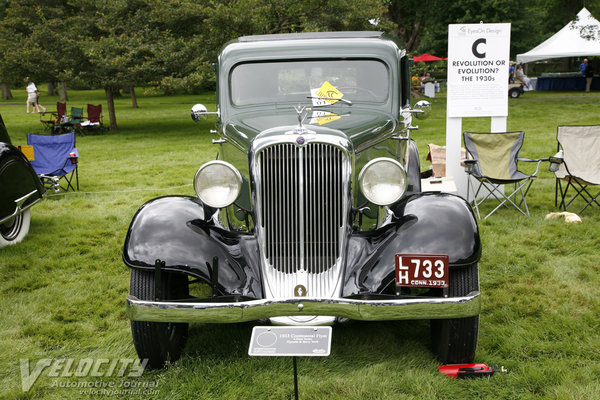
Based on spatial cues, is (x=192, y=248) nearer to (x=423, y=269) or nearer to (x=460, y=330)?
(x=423, y=269)

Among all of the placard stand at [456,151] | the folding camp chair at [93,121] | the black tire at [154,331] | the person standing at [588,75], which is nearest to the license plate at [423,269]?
the black tire at [154,331]

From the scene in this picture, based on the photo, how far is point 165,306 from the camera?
2.97 m

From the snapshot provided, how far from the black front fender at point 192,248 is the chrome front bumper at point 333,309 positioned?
0.30 m

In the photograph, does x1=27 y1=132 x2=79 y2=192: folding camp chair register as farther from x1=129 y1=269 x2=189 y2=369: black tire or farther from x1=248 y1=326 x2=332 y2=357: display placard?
x1=248 y1=326 x2=332 y2=357: display placard

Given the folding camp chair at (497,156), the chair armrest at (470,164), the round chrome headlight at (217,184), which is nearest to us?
the round chrome headlight at (217,184)

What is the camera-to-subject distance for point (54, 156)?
870 centimetres

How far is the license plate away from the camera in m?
3.02

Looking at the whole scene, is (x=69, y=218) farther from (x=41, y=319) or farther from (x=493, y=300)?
(x=493, y=300)

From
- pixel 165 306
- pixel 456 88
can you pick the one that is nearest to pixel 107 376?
pixel 165 306

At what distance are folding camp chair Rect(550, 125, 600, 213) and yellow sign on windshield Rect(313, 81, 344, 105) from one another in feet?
11.5

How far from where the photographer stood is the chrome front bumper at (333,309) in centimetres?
292

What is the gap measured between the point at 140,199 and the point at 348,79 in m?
4.73

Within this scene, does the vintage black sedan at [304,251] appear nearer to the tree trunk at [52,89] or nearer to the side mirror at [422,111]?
the side mirror at [422,111]

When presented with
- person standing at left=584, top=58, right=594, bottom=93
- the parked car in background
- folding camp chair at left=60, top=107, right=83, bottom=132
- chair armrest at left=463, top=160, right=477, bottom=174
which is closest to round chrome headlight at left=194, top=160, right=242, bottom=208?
the parked car in background
